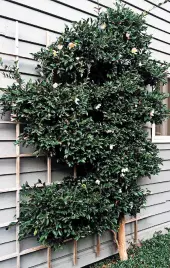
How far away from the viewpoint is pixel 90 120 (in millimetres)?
2422

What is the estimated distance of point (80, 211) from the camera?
7.44 ft

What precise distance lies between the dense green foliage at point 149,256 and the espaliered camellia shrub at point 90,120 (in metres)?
0.18

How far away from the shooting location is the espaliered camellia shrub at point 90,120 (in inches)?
89.1

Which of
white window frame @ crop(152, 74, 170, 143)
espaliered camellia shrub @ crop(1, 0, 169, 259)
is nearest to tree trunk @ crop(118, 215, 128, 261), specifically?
espaliered camellia shrub @ crop(1, 0, 169, 259)

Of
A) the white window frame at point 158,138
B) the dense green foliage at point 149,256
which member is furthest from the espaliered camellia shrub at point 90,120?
the white window frame at point 158,138

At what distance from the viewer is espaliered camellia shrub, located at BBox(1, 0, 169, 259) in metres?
2.26

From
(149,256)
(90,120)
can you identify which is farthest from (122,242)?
(90,120)

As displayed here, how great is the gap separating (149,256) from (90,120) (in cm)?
162

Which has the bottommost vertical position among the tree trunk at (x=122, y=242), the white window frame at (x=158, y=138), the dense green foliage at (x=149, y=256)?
the dense green foliage at (x=149, y=256)

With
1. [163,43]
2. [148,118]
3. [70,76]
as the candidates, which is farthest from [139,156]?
[163,43]

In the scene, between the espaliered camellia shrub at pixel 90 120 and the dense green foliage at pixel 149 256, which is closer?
the espaliered camellia shrub at pixel 90 120

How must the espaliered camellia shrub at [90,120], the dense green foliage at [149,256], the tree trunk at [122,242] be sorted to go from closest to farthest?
the espaliered camellia shrub at [90,120], the dense green foliage at [149,256], the tree trunk at [122,242]

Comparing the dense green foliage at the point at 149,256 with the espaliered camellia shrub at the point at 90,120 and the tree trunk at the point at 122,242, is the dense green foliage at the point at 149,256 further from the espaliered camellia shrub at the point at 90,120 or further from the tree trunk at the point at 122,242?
the espaliered camellia shrub at the point at 90,120

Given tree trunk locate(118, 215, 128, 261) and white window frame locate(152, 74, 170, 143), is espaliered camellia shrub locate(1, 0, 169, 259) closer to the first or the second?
tree trunk locate(118, 215, 128, 261)
